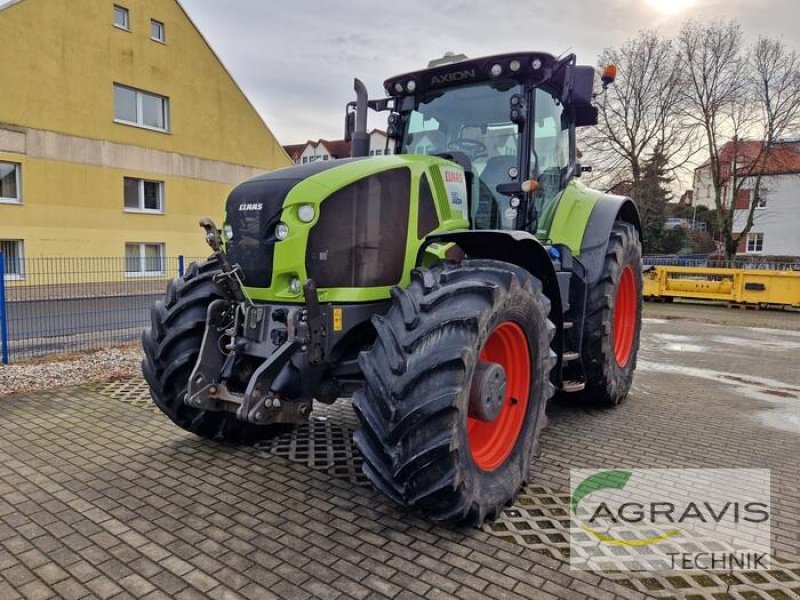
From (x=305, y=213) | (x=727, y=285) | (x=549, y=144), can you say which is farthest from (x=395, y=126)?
(x=727, y=285)

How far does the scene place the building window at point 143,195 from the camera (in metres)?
17.5

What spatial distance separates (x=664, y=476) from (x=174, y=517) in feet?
9.69

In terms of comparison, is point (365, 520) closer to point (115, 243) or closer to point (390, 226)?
point (390, 226)

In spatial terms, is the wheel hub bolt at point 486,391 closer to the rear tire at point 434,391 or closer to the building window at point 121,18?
the rear tire at point 434,391

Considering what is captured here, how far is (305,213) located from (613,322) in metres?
3.23

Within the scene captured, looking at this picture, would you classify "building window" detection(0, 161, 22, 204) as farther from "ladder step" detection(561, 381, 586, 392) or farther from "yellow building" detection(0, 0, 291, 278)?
"ladder step" detection(561, 381, 586, 392)

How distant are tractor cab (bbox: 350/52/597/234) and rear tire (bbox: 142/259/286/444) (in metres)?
1.87

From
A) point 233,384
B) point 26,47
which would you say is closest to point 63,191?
point 26,47

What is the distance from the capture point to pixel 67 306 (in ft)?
28.0

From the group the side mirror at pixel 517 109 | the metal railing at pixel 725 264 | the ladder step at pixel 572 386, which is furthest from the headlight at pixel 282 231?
the metal railing at pixel 725 264

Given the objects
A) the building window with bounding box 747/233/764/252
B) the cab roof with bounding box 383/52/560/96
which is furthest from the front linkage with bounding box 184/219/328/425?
the building window with bounding box 747/233/764/252

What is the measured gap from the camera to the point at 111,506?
325cm

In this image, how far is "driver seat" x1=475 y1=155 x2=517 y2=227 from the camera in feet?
14.3

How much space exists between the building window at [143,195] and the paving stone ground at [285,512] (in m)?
13.5
